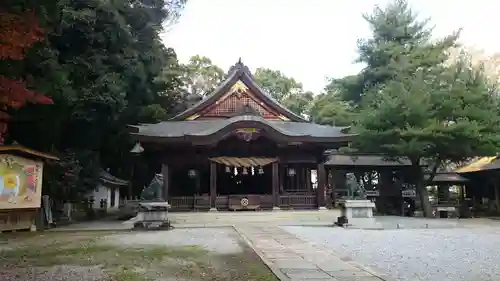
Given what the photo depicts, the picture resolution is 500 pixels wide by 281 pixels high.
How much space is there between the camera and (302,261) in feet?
24.2

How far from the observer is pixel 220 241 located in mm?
10117

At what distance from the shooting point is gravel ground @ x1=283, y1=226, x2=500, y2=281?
21.5 feet

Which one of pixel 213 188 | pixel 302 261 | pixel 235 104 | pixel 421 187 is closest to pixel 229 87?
pixel 235 104

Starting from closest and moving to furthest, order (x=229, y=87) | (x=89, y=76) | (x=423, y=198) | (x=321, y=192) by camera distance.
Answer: (x=89, y=76) → (x=321, y=192) → (x=423, y=198) → (x=229, y=87)

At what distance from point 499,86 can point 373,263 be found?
33447 mm

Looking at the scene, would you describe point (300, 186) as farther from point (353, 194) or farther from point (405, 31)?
point (405, 31)

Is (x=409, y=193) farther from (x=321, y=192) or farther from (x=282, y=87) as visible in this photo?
(x=282, y=87)

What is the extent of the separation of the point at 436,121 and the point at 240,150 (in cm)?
911

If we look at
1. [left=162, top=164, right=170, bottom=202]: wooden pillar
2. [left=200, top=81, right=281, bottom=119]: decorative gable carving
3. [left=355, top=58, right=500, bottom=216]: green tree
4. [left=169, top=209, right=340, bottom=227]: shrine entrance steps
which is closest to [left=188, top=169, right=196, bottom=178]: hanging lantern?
[left=162, top=164, right=170, bottom=202]: wooden pillar

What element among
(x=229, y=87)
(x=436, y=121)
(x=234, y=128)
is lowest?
(x=234, y=128)

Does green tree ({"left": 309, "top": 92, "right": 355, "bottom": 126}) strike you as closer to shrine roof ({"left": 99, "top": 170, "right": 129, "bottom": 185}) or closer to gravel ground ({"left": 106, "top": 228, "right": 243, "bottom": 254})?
shrine roof ({"left": 99, "top": 170, "right": 129, "bottom": 185})

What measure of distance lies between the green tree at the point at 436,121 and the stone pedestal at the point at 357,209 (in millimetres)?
6017

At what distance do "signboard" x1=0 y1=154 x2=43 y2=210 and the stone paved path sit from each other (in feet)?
22.1

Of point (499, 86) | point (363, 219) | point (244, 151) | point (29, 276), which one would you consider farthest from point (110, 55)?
point (499, 86)
